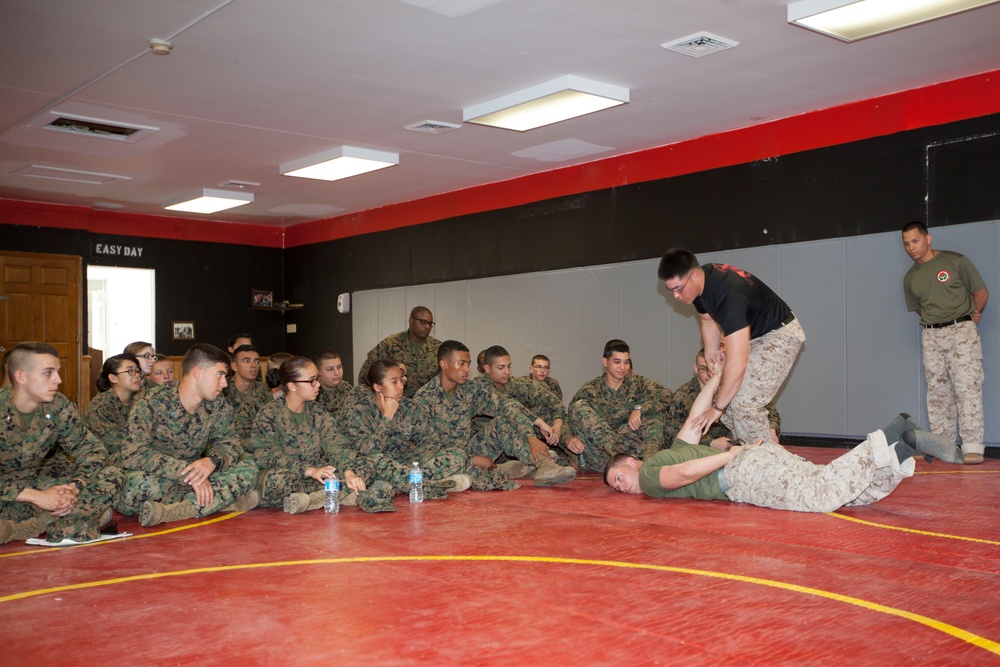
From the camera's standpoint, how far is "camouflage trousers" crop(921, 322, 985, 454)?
7055 mm

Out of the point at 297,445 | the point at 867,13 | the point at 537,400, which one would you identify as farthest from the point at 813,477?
the point at 867,13

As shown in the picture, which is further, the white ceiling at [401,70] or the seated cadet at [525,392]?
the seated cadet at [525,392]

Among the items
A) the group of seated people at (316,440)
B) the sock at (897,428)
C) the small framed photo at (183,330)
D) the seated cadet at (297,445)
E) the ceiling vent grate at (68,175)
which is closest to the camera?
the sock at (897,428)

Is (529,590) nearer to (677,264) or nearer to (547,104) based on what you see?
(677,264)

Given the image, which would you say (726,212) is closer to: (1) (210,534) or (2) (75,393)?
(1) (210,534)

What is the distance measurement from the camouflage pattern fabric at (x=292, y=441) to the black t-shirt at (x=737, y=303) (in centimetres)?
248

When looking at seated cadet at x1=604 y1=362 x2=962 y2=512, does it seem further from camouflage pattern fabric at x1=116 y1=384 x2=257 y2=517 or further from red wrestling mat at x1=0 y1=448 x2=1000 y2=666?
camouflage pattern fabric at x1=116 y1=384 x2=257 y2=517

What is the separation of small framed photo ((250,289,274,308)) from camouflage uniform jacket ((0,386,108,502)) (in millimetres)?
10693

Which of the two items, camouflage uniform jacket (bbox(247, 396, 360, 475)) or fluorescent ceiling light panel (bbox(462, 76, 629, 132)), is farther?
fluorescent ceiling light panel (bbox(462, 76, 629, 132))

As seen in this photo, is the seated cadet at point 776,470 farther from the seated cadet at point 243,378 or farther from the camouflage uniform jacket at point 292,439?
the seated cadet at point 243,378

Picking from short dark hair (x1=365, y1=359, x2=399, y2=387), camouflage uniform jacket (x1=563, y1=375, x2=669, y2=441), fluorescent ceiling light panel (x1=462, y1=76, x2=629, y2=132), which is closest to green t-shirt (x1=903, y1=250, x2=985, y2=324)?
camouflage uniform jacket (x1=563, y1=375, x2=669, y2=441)

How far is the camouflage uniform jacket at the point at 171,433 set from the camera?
502 cm

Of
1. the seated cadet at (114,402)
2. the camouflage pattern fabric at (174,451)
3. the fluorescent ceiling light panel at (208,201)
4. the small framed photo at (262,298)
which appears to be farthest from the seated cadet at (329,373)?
the small framed photo at (262,298)

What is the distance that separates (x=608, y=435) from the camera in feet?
22.5
